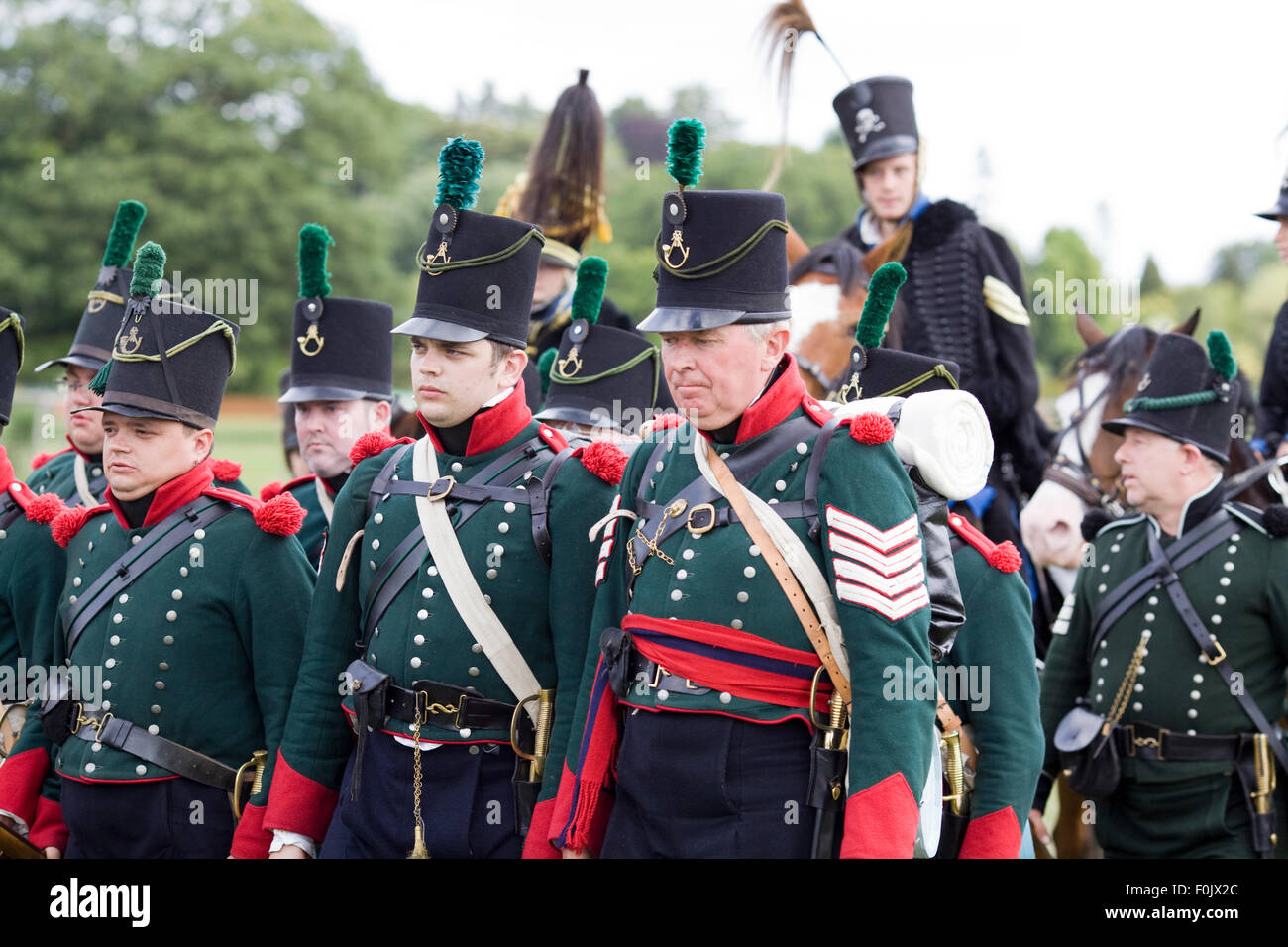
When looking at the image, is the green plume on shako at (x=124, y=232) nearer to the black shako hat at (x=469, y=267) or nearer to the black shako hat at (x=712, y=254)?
the black shako hat at (x=469, y=267)

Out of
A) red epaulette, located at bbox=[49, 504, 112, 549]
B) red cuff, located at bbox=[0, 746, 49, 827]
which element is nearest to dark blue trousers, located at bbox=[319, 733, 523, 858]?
red cuff, located at bbox=[0, 746, 49, 827]

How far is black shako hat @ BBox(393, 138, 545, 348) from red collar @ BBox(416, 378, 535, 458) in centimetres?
19

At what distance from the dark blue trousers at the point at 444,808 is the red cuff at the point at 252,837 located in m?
0.25

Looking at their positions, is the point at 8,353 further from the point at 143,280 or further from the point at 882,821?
the point at 882,821

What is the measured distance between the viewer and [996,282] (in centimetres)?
757

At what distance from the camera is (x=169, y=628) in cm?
436

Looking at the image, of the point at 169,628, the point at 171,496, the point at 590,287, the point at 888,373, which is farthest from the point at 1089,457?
the point at 169,628

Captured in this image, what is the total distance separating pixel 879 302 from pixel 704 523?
1308 millimetres

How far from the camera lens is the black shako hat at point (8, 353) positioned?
546 cm

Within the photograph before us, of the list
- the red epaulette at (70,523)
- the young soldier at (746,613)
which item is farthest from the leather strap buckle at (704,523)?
the red epaulette at (70,523)

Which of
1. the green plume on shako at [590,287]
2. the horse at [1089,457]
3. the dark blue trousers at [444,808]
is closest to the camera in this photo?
the dark blue trousers at [444,808]

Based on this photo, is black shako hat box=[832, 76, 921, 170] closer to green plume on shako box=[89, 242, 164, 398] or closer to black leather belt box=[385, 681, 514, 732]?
green plume on shako box=[89, 242, 164, 398]

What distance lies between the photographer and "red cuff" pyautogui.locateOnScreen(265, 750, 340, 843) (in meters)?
4.11

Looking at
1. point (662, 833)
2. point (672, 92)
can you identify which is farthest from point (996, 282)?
point (672, 92)
